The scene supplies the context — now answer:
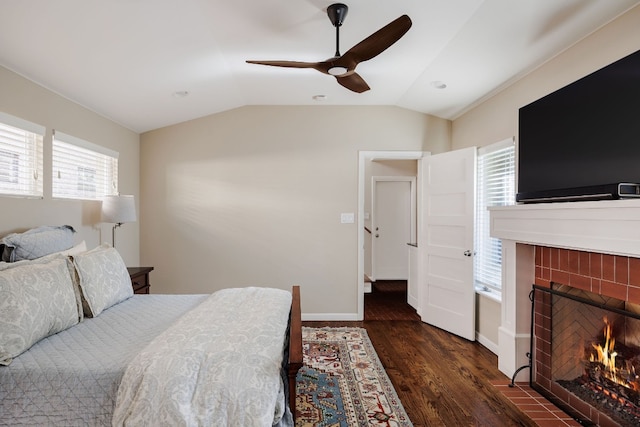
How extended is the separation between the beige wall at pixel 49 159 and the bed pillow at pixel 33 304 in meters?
0.86

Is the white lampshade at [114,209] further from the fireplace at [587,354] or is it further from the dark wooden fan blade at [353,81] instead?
the fireplace at [587,354]

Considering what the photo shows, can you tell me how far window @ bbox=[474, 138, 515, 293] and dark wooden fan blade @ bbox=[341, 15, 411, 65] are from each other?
1676 mm

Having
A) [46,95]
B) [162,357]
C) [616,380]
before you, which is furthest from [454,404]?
[46,95]

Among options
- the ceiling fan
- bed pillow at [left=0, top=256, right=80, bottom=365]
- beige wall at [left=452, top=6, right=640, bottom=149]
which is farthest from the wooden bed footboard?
beige wall at [left=452, top=6, right=640, bottom=149]

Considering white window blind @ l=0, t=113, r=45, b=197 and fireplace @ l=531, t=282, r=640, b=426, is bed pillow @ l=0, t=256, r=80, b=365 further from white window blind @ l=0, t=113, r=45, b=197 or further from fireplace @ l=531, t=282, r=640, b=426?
fireplace @ l=531, t=282, r=640, b=426

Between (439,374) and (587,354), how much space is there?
3.44 feet

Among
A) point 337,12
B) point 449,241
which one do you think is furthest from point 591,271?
point 337,12

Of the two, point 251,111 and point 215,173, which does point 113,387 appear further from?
point 251,111

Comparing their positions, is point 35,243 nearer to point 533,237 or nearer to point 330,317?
point 330,317

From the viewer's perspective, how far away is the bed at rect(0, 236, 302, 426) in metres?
1.33

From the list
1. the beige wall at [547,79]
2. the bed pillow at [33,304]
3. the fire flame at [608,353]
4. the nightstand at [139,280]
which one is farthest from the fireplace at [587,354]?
the nightstand at [139,280]

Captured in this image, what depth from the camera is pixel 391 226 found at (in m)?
6.78

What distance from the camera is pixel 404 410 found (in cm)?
225

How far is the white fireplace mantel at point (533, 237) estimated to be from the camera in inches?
65.4
